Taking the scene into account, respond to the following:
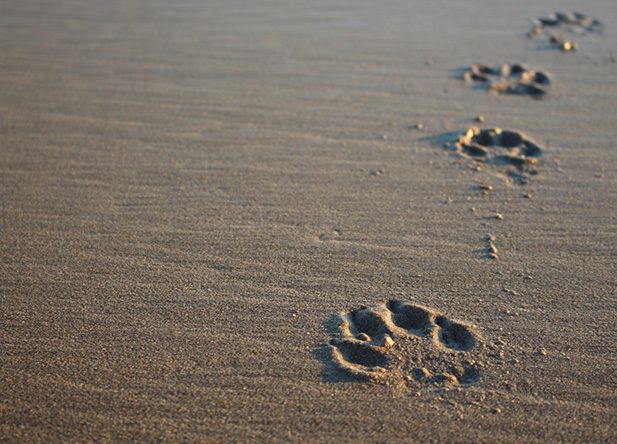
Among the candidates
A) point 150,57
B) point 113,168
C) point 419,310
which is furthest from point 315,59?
point 419,310

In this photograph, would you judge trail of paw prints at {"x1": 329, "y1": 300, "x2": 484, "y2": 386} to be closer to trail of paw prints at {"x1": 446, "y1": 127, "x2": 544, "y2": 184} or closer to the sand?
the sand

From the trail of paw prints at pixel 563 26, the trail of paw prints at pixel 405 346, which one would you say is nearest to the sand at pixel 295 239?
the trail of paw prints at pixel 405 346

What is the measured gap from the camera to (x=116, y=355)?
1.91 meters

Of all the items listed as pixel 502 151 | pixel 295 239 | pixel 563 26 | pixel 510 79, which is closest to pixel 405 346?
pixel 295 239

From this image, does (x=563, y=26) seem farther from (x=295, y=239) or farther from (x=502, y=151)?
(x=295, y=239)

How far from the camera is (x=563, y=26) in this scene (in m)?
4.38

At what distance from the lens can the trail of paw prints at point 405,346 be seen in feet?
6.14

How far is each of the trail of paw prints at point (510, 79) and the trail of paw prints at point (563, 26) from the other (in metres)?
0.49

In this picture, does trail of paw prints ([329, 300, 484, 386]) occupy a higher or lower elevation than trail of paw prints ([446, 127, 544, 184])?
lower

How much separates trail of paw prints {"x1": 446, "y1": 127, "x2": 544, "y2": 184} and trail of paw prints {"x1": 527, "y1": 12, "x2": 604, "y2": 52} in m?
1.30

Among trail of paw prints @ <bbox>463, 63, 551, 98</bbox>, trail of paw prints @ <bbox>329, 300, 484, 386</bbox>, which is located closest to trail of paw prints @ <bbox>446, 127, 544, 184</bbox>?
trail of paw prints @ <bbox>463, 63, 551, 98</bbox>

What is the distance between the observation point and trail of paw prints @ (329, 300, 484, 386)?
73.7 inches

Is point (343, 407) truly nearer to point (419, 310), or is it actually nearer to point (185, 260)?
point (419, 310)

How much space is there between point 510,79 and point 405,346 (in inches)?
86.0
